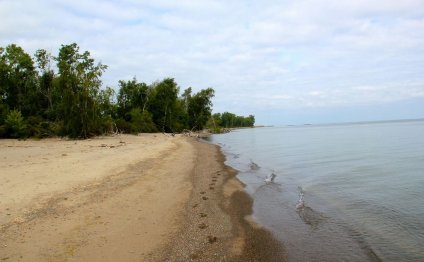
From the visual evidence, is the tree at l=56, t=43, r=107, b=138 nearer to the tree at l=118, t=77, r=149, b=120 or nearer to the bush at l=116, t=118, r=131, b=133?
the bush at l=116, t=118, r=131, b=133

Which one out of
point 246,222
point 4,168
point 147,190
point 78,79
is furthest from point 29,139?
point 246,222

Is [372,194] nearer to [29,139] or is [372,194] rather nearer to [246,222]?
[246,222]

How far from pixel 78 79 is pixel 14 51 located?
1220cm

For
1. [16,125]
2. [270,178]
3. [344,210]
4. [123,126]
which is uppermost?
[123,126]

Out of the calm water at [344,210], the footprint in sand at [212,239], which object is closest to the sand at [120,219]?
the footprint in sand at [212,239]

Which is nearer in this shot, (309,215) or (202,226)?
(202,226)

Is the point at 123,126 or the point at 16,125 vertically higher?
the point at 123,126

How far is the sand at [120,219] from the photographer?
7629 mm

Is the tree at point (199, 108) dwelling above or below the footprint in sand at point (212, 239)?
above

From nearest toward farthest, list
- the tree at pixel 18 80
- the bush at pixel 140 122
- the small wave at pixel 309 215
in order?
the small wave at pixel 309 215
the tree at pixel 18 80
the bush at pixel 140 122

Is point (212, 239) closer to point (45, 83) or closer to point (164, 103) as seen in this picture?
point (45, 83)

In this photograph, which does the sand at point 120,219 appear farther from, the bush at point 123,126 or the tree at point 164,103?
the tree at point 164,103

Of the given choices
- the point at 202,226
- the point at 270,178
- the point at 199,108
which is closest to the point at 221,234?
A: the point at 202,226

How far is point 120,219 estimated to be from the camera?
32.1 feet
